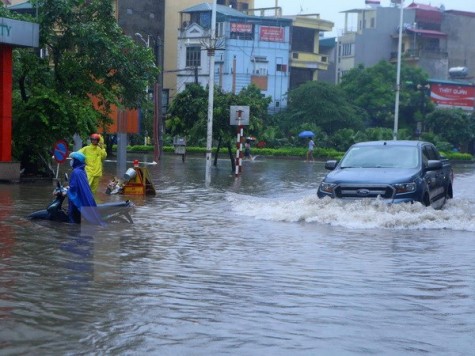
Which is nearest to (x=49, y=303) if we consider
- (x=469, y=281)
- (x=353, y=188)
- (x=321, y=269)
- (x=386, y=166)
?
(x=321, y=269)

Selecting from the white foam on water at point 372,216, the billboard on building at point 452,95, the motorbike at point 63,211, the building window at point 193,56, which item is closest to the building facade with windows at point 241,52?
the building window at point 193,56

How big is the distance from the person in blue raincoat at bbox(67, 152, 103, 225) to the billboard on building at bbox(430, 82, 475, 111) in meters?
72.7

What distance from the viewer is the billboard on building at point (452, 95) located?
280 feet

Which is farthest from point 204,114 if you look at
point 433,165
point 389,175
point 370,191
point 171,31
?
point 171,31

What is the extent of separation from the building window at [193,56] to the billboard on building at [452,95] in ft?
69.6

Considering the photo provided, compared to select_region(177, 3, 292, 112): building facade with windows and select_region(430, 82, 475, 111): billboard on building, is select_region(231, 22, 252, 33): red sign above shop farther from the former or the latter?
select_region(430, 82, 475, 111): billboard on building

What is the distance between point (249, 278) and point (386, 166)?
8283 mm

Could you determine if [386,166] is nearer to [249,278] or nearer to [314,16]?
[249,278]

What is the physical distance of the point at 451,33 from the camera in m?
94.7

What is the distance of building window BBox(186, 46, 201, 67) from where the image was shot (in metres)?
81.9

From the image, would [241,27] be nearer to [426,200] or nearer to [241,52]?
[241,52]

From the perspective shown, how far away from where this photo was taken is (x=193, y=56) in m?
82.2

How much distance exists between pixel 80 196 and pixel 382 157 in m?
6.44

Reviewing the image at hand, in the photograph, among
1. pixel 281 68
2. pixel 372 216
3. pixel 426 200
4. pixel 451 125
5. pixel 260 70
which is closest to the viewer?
pixel 372 216
